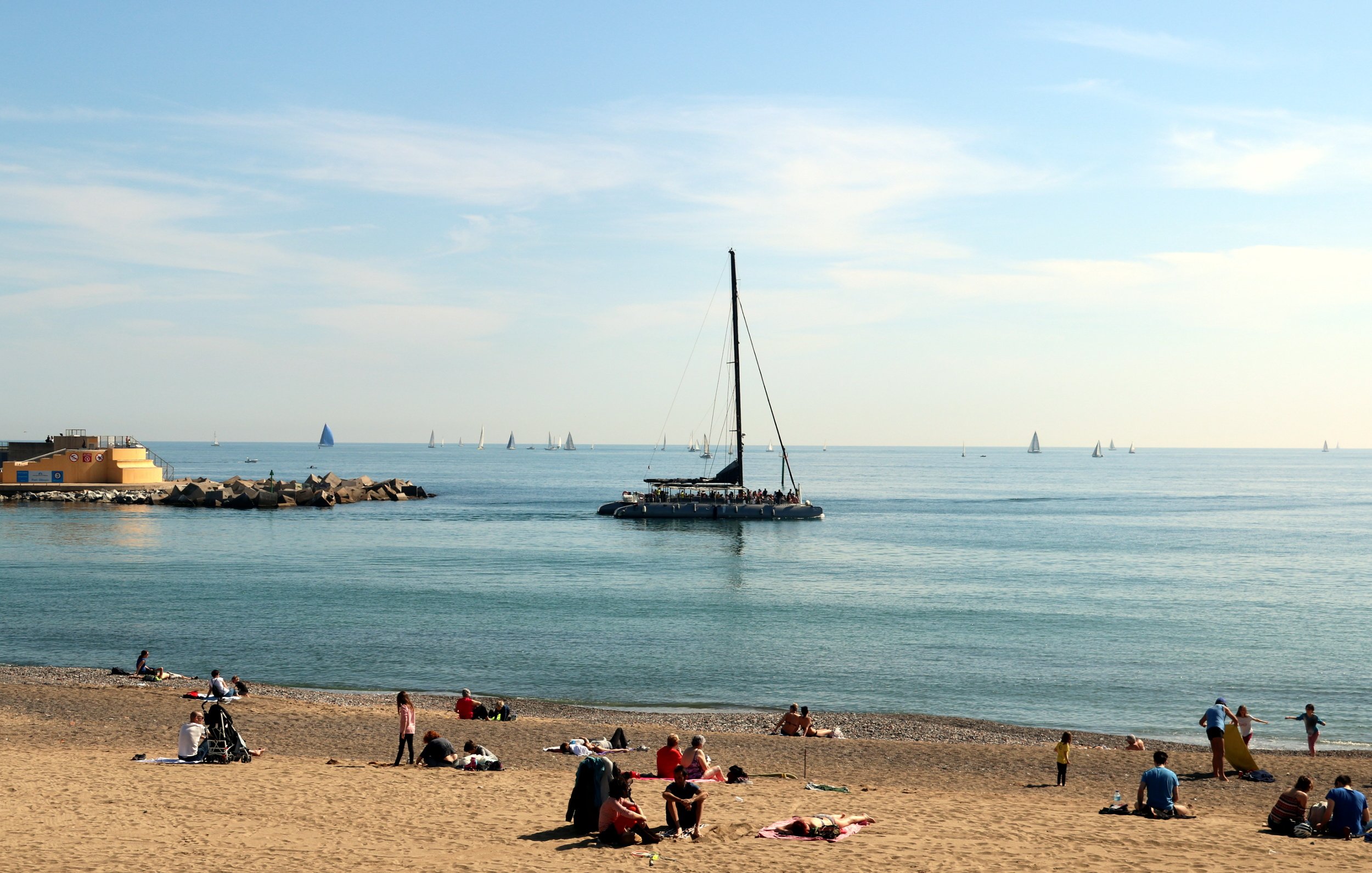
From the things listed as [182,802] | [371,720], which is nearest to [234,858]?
[182,802]

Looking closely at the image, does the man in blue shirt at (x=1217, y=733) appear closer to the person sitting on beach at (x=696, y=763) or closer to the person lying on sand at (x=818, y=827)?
the person lying on sand at (x=818, y=827)

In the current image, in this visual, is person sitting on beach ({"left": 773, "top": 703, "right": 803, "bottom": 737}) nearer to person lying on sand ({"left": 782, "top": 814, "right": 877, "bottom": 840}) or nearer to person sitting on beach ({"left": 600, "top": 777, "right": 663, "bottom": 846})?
person lying on sand ({"left": 782, "top": 814, "right": 877, "bottom": 840})

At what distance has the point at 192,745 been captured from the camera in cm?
1734

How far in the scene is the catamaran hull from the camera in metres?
82.6

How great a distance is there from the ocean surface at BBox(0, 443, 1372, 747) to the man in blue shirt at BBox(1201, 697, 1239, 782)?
603 cm

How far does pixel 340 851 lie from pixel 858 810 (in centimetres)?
747

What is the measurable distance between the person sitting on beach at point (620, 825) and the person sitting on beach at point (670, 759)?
121 inches

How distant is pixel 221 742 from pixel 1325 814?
56.9 feet

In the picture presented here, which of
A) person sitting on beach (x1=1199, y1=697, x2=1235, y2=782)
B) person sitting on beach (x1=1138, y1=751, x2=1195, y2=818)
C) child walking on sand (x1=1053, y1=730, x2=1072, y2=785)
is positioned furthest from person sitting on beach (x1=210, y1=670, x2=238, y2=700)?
person sitting on beach (x1=1199, y1=697, x2=1235, y2=782)

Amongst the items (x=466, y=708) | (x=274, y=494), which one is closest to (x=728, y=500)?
(x=274, y=494)

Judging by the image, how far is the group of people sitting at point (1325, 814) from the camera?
13.9 meters

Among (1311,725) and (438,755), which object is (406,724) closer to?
(438,755)

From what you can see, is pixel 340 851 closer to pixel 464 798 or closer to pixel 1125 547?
pixel 464 798

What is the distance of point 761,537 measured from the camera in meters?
72.2
